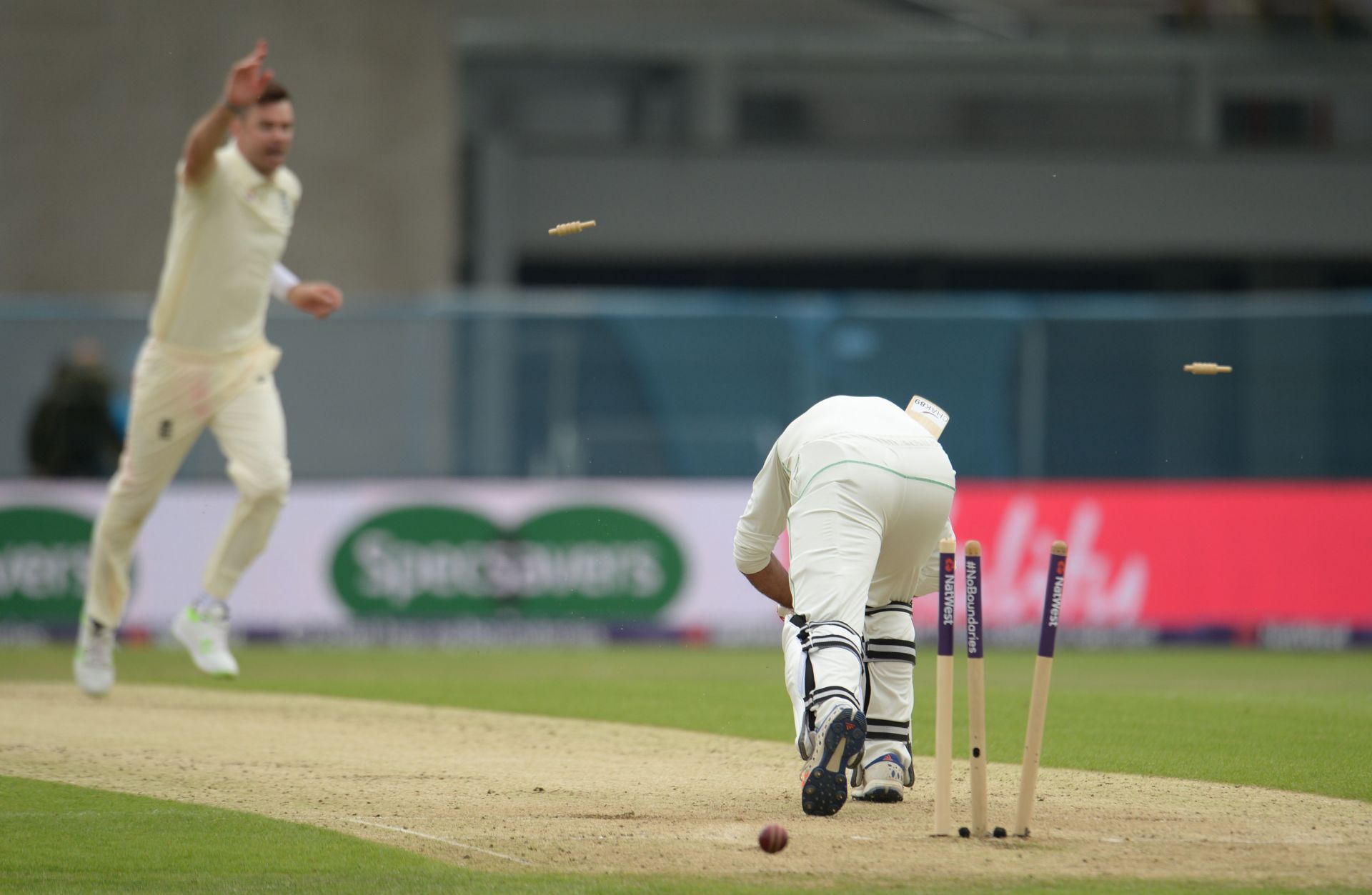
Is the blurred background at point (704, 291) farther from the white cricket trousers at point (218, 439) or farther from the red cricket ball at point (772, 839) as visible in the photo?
the red cricket ball at point (772, 839)

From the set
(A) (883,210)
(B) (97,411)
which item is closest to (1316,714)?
(B) (97,411)

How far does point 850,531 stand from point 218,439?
Result: 4.69m

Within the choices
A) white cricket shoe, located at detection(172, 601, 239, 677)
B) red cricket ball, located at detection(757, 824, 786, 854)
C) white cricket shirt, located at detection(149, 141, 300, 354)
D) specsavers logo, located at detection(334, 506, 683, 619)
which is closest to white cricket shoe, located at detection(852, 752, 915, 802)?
red cricket ball, located at detection(757, 824, 786, 854)

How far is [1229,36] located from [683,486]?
1704 centimetres

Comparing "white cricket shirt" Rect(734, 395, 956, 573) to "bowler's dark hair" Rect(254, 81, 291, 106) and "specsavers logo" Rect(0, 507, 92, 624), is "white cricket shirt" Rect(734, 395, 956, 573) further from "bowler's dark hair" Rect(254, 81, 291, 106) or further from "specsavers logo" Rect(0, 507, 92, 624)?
"specsavers logo" Rect(0, 507, 92, 624)

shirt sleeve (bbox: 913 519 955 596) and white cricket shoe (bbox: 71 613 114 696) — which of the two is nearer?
shirt sleeve (bbox: 913 519 955 596)

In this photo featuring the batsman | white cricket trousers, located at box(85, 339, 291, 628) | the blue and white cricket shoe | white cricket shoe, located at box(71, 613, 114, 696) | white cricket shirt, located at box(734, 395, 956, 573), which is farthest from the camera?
white cricket shoe, located at box(71, 613, 114, 696)

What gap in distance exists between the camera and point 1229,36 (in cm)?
2859

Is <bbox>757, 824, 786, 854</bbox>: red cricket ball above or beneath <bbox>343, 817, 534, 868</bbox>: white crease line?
above

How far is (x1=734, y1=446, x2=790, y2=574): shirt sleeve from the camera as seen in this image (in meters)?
6.56

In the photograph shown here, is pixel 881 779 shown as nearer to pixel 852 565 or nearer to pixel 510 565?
pixel 852 565

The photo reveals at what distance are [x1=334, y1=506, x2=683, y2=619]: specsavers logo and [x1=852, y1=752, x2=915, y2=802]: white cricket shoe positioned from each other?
8.69 metres

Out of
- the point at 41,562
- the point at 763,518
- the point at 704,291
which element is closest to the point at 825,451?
the point at 763,518

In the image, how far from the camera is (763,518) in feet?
21.8
